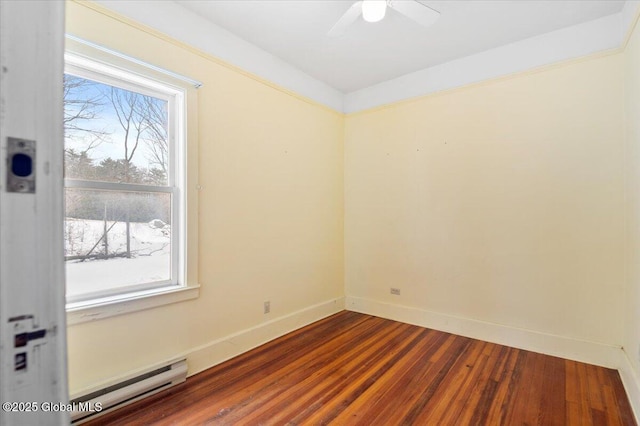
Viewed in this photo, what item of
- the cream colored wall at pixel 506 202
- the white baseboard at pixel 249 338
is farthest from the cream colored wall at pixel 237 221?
the cream colored wall at pixel 506 202

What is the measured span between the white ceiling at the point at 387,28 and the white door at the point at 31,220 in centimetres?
223

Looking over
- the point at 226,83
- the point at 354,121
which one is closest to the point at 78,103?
the point at 226,83

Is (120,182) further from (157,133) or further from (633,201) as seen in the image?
(633,201)

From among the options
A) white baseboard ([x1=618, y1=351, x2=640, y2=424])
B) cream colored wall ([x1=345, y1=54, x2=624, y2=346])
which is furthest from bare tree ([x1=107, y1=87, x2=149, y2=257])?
white baseboard ([x1=618, y1=351, x2=640, y2=424])

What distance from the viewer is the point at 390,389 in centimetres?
212

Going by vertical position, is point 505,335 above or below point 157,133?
below

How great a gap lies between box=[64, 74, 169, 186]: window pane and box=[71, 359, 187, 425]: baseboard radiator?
1341 mm

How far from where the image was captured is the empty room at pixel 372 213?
1924mm

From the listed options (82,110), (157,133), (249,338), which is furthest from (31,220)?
(249,338)

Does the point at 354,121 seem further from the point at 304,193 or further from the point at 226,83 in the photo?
the point at 226,83

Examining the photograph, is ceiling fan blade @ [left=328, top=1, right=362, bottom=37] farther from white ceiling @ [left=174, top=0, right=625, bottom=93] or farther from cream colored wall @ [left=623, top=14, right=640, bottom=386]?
cream colored wall @ [left=623, top=14, right=640, bottom=386]

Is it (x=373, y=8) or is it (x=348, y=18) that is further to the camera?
(x=348, y=18)

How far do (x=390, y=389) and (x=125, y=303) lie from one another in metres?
1.92

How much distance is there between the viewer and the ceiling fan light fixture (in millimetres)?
1938
